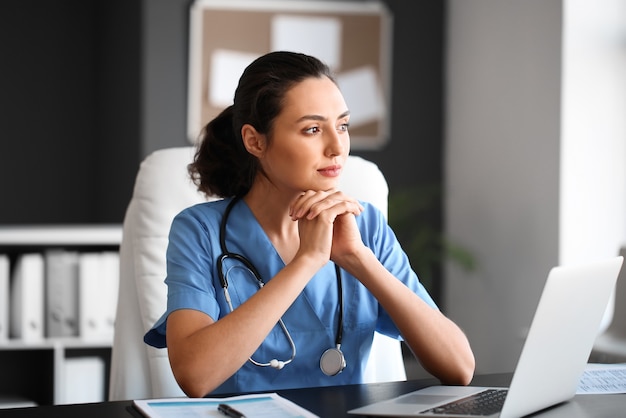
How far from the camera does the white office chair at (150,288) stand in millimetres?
1748

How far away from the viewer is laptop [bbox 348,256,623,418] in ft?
3.70

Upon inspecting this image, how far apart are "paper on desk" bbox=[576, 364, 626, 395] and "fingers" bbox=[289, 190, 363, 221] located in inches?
18.1

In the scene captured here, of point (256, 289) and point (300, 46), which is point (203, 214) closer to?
point (256, 289)

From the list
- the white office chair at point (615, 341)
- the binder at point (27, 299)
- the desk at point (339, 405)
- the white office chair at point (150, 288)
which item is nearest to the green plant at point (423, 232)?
the white office chair at point (615, 341)

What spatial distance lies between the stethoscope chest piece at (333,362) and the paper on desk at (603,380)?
0.39 meters

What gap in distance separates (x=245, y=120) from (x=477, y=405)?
709mm

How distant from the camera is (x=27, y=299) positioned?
2920 mm

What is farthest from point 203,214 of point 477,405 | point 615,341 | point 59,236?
point 59,236

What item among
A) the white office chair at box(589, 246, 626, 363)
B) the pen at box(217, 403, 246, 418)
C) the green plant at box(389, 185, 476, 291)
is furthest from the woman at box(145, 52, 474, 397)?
the green plant at box(389, 185, 476, 291)

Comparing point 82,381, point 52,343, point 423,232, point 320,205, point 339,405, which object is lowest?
point 82,381

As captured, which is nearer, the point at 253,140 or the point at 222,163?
the point at 253,140

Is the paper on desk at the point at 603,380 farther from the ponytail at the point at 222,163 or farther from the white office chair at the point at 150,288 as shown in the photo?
the ponytail at the point at 222,163

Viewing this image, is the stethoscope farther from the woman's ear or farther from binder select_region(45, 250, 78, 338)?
binder select_region(45, 250, 78, 338)

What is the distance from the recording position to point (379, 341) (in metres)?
1.83
